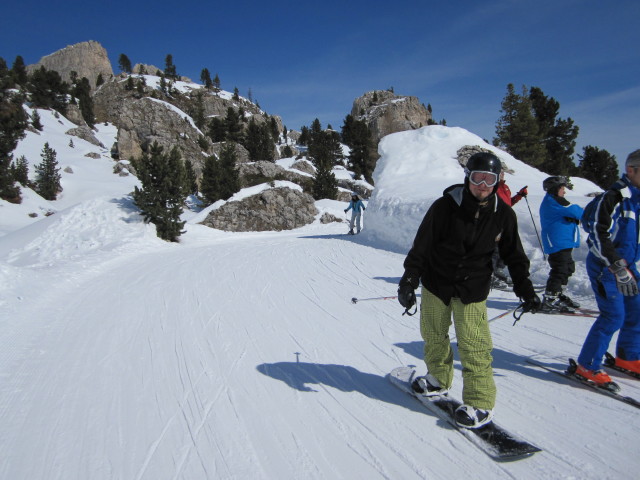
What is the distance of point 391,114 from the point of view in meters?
83.6

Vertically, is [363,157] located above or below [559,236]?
above

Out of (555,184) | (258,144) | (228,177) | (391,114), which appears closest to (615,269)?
(555,184)

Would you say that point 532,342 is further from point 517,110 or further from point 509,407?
point 517,110

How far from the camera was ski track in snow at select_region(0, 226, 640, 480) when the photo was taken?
2.32m

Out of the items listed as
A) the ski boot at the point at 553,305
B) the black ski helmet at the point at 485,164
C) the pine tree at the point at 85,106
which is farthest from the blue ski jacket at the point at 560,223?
the pine tree at the point at 85,106

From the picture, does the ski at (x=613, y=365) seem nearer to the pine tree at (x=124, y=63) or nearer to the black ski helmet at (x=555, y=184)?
the black ski helmet at (x=555, y=184)

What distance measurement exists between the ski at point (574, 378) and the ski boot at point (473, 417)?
1.29m

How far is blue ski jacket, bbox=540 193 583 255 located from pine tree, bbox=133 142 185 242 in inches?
495

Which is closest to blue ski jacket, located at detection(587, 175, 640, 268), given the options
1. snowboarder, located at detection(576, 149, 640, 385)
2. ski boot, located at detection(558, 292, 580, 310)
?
snowboarder, located at detection(576, 149, 640, 385)

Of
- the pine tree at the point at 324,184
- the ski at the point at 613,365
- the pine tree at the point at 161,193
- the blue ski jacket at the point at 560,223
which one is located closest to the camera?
the ski at the point at 613,365

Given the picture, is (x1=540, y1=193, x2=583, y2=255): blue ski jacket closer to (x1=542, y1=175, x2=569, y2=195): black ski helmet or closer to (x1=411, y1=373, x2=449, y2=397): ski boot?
(x1=542, y1=175, x2=569, y2=195): black ski helmet

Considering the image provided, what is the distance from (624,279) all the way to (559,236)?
239cm

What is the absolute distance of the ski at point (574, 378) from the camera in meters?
2.89

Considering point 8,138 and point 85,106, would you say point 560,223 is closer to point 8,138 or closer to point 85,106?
point 8,138
